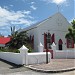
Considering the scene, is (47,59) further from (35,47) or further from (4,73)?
(35,47)

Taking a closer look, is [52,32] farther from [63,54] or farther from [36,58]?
[36,58]

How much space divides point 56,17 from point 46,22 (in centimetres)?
230

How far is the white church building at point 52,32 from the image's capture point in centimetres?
3369

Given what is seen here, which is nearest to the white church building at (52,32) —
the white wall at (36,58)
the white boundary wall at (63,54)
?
the white boundary wall at (63,54)

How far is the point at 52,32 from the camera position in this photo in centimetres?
3491

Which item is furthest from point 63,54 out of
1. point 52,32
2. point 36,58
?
point 52,32

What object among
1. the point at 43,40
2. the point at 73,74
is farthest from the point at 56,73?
the point at 43,40

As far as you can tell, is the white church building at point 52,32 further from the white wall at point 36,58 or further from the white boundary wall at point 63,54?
the white wall at point 36,58

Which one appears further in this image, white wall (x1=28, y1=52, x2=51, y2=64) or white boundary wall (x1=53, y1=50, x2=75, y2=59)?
white boundary wall (x1=53, y1=50, x2=75, y2=59)

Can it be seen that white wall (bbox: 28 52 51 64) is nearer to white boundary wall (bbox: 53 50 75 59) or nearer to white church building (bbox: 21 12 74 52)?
white boundary wall (bbox: 53 50 75 59)

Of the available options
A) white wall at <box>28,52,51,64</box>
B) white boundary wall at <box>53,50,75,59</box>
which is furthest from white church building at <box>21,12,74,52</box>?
white wall at <box>28,52,51,64</box>

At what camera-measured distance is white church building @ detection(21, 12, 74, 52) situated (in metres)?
33.7

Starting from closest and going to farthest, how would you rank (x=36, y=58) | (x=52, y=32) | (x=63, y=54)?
1. (x=36, y=58)
2. (x=63, y=54)
3. (x=52, y=32)

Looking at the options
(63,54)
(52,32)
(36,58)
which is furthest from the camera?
(52,32)
